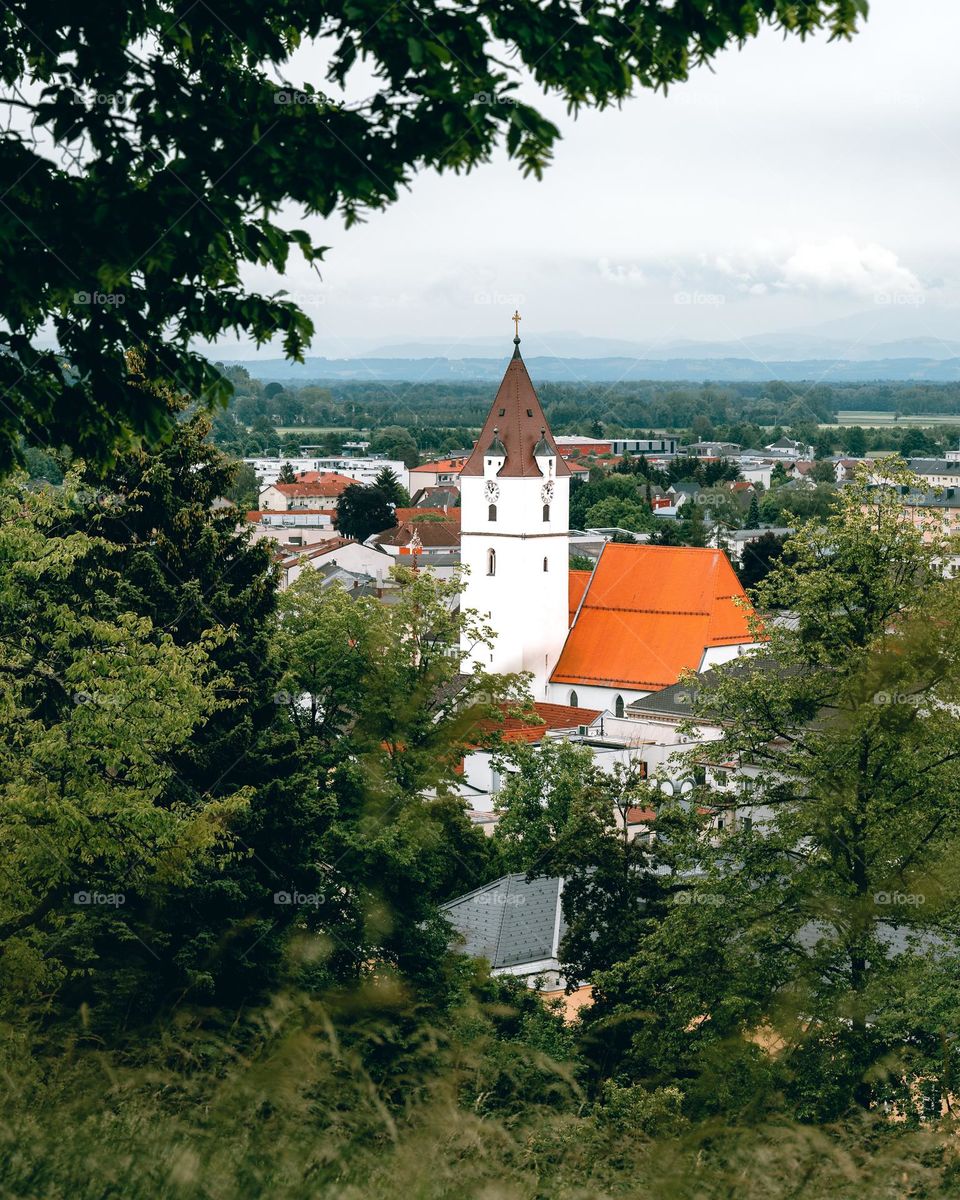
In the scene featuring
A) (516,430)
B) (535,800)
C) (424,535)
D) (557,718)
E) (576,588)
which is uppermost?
(516,430)

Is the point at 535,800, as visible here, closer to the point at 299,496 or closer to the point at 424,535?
the point at 424,535

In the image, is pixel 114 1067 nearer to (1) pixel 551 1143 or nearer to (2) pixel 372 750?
(1) pixel 551 1143

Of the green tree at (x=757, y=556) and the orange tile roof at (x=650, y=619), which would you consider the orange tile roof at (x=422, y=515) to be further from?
the orange tile roof at (x=650, y=619)

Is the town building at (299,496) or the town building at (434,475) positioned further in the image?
the town building at (434,475)

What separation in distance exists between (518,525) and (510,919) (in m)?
25.0

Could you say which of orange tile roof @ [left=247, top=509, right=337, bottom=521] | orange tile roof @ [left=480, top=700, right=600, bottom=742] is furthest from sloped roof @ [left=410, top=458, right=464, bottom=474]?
orange tile roof @ [left=480, top=700, right=600, bottom=742]

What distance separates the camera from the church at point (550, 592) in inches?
1945

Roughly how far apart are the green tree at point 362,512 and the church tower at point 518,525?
78032 mm

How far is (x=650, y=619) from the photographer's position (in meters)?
50.8

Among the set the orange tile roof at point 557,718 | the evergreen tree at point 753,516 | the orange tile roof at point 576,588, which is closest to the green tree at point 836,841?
the orange tile roof at point 557,718

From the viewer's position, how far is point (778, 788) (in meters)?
16.7

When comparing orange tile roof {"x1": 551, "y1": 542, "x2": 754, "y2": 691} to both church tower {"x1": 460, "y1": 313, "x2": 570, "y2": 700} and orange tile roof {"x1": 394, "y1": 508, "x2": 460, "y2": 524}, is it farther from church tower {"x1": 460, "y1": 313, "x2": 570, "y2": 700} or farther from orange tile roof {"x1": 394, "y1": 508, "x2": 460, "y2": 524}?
orange tile roof {"x1": 394, "y1": 508, "x2": 460, "y2": 524}

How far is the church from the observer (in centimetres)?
4941

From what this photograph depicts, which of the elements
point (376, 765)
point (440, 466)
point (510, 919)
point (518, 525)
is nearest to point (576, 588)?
point (518, 525)
